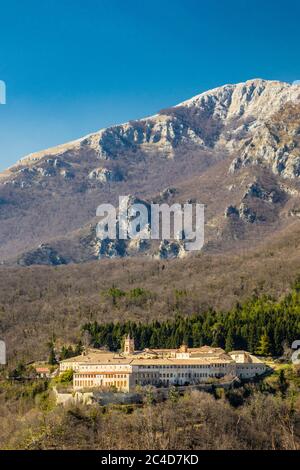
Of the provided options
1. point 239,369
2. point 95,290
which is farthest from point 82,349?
point 95,290

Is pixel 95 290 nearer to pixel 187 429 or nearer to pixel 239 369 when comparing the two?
pixel 239 369

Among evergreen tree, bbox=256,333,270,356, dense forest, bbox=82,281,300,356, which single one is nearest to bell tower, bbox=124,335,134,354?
dense forest, bbox=82,281,300,356

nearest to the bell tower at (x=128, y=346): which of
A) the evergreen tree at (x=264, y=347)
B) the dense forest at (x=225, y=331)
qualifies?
the dense forest at (x=225, y=331)

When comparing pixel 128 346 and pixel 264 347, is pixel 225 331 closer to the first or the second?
pixel 264 347

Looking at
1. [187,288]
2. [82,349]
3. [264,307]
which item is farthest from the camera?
[187,288]

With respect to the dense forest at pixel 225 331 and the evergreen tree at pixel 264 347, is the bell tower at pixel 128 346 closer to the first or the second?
the dense forest at pixel 225 331

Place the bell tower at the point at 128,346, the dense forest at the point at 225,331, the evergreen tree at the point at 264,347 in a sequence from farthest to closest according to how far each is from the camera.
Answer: the dense forest at the point at 225,331, the evergreen tree at the point at 264,347, the bell tower at the point at 128,346

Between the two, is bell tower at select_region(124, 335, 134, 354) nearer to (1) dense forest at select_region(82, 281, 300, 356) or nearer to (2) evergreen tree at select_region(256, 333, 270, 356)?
(1) dense forest at select_region(82, 281, 300, 356)
